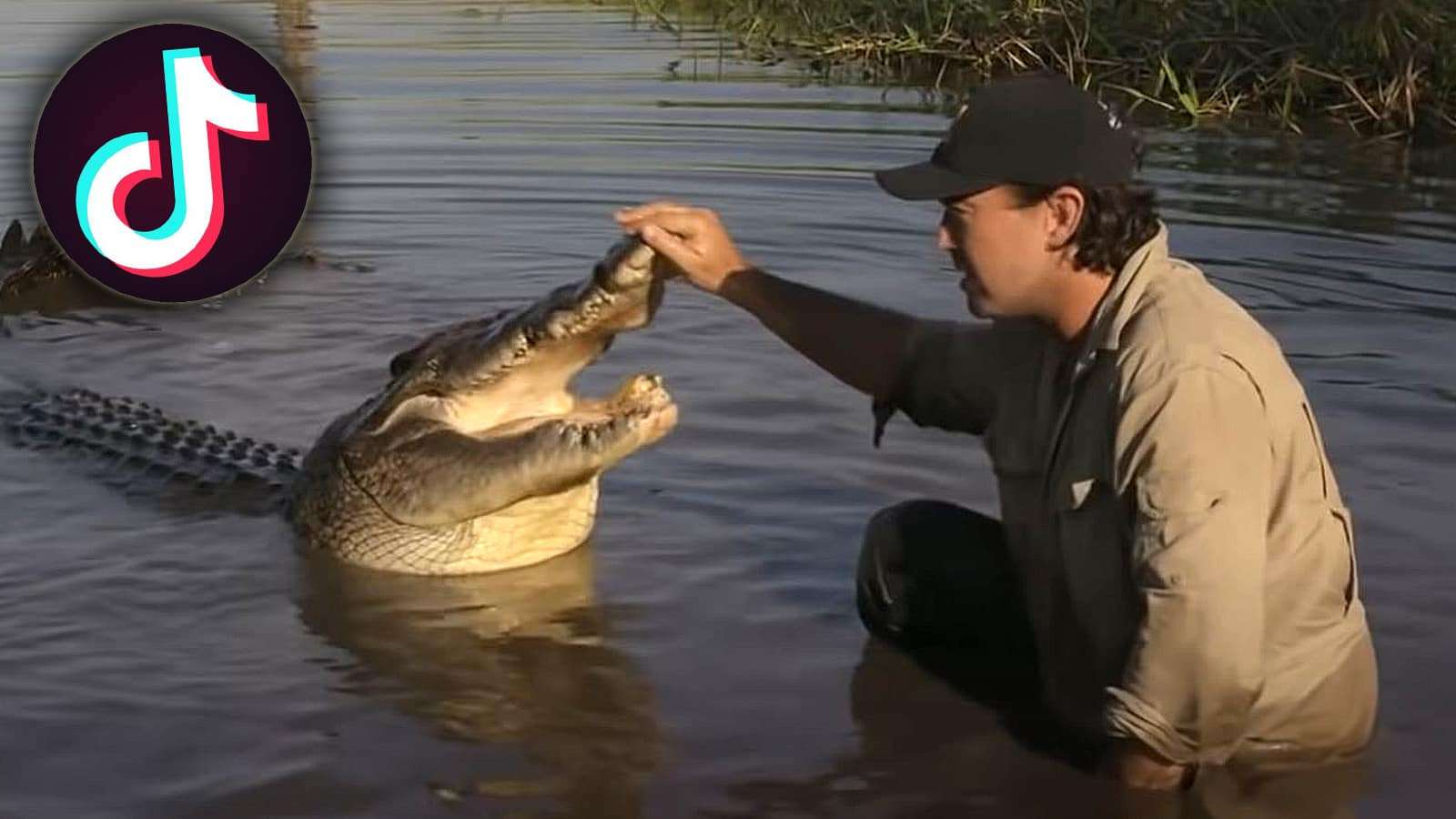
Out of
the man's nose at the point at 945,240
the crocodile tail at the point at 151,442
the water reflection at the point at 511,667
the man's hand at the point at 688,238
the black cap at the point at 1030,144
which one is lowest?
the water reflection at the point at 511,667

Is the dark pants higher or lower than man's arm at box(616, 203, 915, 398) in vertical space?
lower

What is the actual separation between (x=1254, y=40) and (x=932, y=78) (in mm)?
2560

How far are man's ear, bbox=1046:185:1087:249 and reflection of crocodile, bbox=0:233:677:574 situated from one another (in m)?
0.92

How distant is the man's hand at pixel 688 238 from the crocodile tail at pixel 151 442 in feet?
5.24

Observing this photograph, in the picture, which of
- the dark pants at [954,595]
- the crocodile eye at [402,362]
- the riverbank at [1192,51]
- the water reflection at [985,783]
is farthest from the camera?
the riverbank at [1192,51]

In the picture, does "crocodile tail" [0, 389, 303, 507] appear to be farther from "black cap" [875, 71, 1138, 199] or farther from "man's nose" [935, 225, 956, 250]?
"black cap" [875, 71, 1138, 199]

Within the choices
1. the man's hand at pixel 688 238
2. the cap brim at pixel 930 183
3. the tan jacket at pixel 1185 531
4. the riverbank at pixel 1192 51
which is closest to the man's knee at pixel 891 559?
the tan jacket at pixel 1185 531

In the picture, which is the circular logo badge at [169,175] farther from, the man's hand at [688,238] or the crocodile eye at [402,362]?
the man's hand at [688,238]

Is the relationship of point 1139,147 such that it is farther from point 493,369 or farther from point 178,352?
point 178,352

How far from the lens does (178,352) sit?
7113mm

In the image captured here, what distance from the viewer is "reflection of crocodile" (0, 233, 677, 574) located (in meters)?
3.97

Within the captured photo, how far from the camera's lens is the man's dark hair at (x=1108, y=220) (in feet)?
10.4

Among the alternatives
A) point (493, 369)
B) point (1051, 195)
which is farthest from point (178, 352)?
point (1051, 195)

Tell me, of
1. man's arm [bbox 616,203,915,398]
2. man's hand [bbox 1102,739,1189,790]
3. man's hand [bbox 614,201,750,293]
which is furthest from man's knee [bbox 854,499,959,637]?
man's hand [bbox 1102,739,1189,790]
